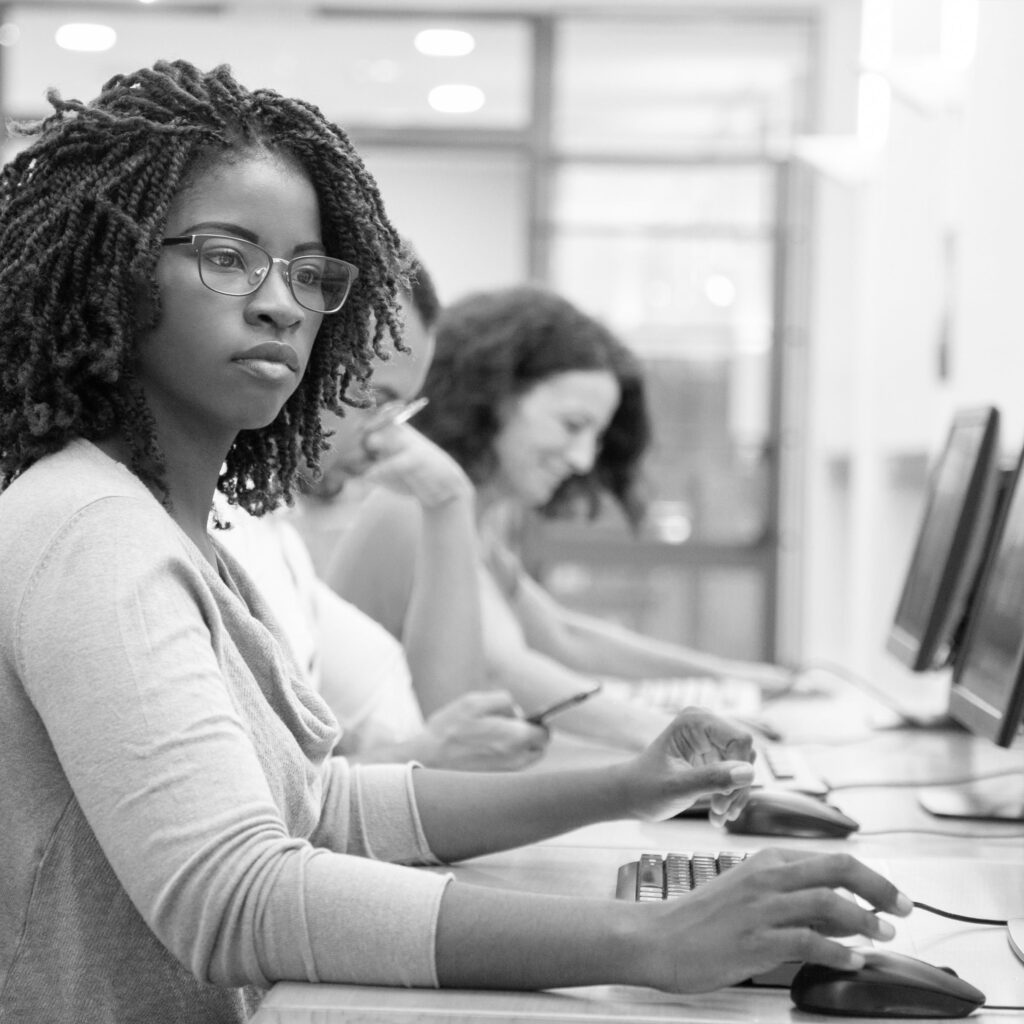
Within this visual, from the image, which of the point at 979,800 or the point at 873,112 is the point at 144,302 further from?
the point at 873,112

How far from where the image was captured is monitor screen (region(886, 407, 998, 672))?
1.92m

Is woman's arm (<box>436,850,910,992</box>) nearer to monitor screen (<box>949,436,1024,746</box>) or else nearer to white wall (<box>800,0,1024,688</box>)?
monitor screen (<box>949,436,1024,746</box>)

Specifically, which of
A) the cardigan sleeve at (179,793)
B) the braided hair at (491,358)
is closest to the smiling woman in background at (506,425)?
the braided hair at (491,358)

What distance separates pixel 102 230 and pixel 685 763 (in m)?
0.56

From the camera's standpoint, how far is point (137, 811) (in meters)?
0.77

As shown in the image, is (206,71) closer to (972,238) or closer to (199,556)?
(199,556)

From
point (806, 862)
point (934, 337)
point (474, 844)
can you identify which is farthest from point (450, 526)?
point (934, 337)

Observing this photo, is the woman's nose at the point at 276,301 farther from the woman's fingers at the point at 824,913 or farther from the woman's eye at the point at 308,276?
the woman's fingers at the point at 824,913

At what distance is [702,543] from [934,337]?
2.23m

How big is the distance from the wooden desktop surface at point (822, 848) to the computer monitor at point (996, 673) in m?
0.05

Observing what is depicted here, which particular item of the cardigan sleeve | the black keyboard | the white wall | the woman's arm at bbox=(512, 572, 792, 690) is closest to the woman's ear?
the cardigan sleeve

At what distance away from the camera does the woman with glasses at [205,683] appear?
78 cm

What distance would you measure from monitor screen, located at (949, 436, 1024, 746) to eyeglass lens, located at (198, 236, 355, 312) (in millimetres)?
739

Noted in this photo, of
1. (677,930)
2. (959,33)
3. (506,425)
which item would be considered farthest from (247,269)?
(959,33)
